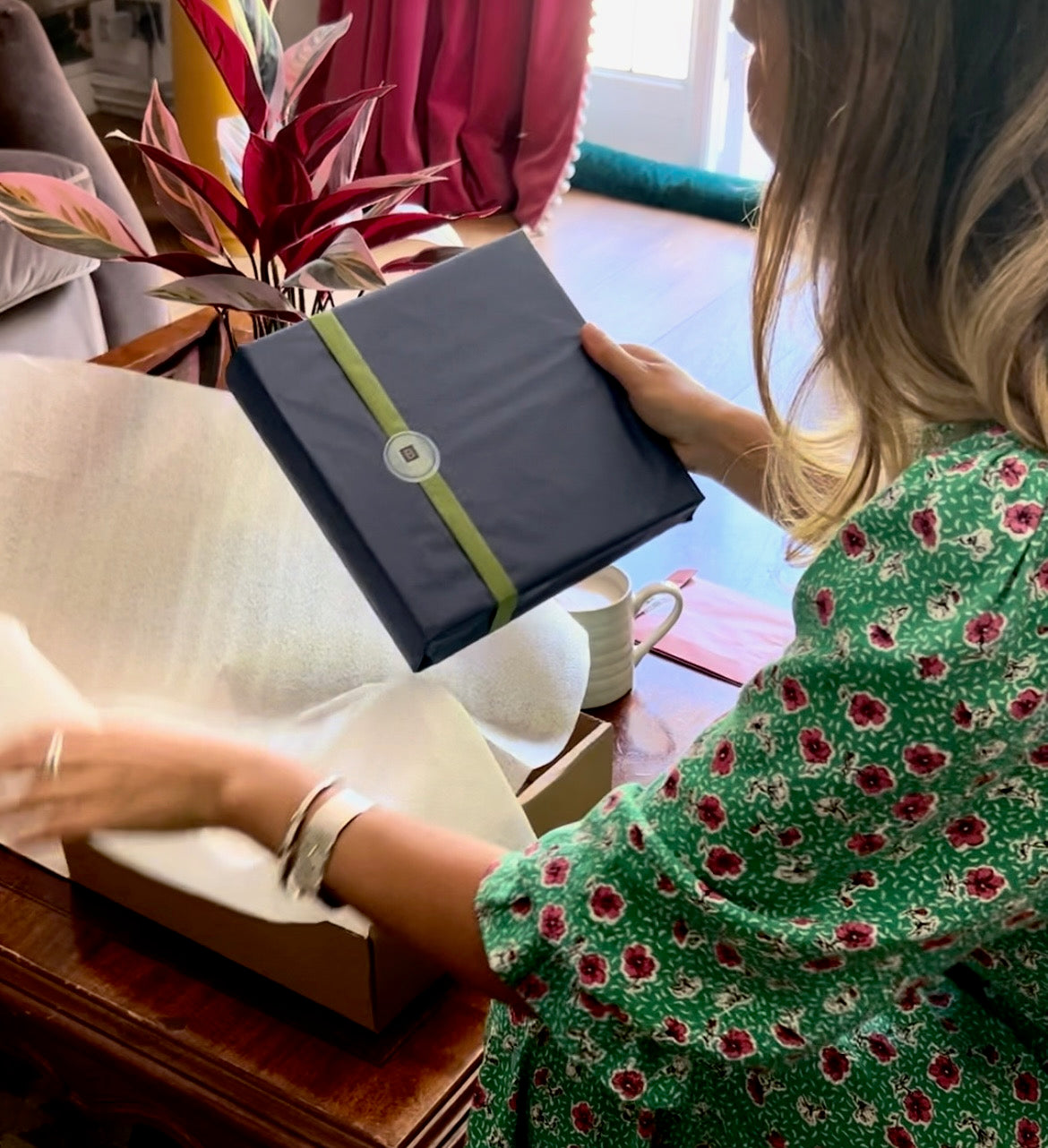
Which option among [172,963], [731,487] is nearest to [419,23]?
[731,487]

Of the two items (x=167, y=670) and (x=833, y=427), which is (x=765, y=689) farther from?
(x=167, y=670)

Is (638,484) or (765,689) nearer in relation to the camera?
(765,689)

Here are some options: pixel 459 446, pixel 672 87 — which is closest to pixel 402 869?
pixel 459 446

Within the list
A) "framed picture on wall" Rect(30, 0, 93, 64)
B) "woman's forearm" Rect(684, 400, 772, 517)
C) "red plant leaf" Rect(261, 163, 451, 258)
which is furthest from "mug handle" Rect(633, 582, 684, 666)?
"framed picture on wall" Rect(30, 0, 93, 64)

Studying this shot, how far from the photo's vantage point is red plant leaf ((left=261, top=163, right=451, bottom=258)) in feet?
3.41

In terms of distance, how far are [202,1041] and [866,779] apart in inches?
17.0

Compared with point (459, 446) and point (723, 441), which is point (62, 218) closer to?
point (459, 446)

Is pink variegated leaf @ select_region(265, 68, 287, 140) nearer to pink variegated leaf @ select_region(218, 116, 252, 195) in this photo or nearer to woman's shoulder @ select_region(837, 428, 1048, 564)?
pink variegated leaf @ select_region(218, 116, 252, 195)

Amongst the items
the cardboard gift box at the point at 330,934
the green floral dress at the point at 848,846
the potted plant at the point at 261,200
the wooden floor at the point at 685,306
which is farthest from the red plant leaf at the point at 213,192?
the wooden floor at the point at 685,306

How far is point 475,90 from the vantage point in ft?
9.95

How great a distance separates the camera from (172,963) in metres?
0.83

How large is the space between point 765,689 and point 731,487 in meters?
0.43

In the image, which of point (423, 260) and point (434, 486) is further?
point (423, 260)

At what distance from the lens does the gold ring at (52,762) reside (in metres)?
0.71
